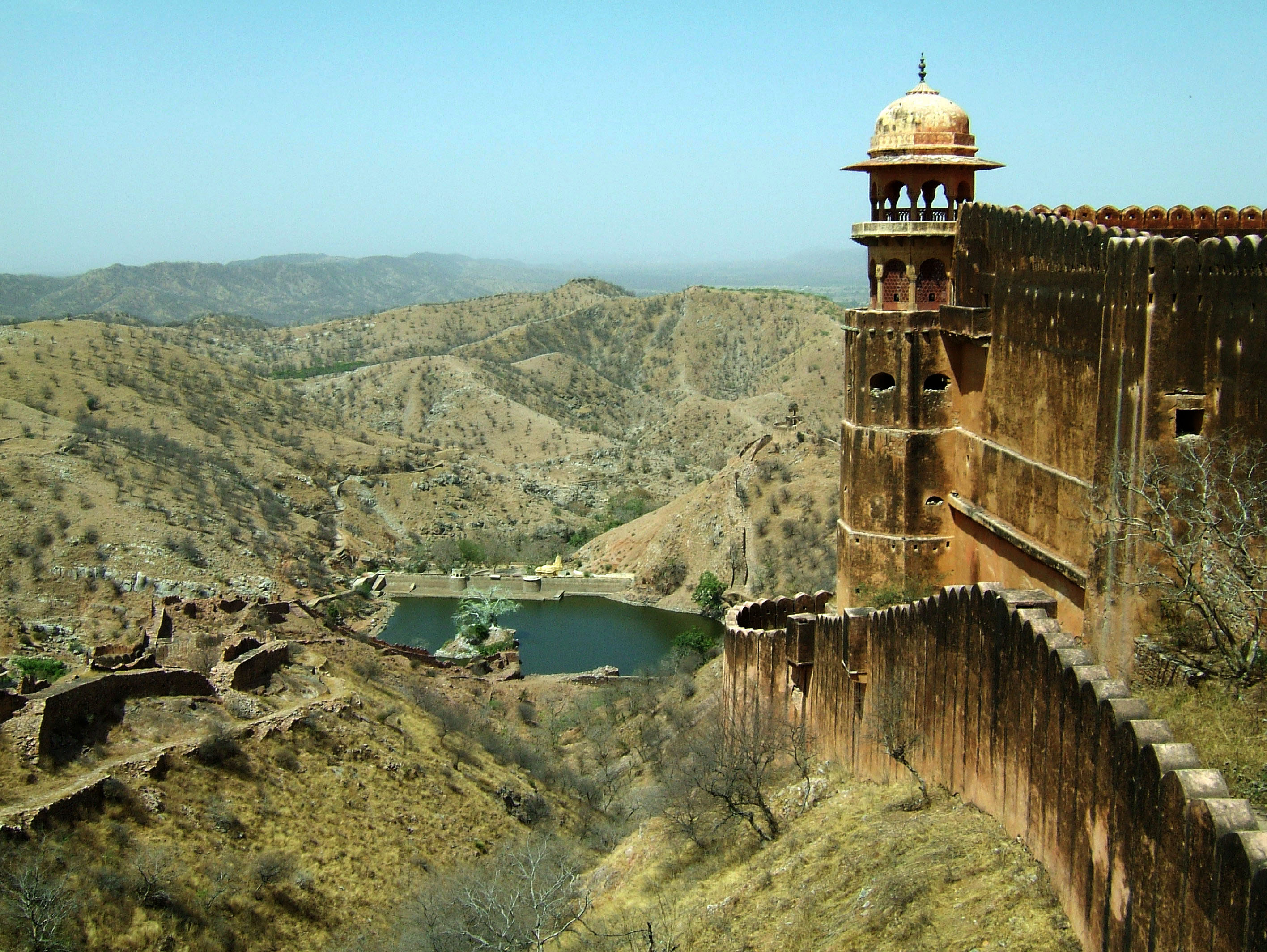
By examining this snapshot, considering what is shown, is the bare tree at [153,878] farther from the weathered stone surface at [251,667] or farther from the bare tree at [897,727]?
the bare tree at [897,727]

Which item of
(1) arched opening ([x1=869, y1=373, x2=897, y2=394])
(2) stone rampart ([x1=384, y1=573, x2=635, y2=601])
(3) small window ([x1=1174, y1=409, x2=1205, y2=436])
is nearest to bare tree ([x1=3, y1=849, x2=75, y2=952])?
(3) small window ([x1=1174, y1=409, x2=1205, y2=436])

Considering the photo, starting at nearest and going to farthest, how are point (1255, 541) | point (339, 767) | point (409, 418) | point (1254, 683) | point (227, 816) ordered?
1. point (1254, 683)
2. point (1255, 541)
3. point (227, 816)
4. point (339, 767)
5. point (409, 418)

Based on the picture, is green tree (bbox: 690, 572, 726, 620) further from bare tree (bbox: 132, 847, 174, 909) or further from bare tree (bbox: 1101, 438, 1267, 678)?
bare tree (bbox: 1101, 438, 1267, 678)

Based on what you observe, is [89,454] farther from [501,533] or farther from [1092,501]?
[1092,501]

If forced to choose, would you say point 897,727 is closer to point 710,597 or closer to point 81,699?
point 81,699

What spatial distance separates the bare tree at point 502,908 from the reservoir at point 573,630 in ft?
74.6

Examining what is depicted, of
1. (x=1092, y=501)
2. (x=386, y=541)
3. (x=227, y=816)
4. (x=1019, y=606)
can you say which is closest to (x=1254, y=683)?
(x=1019, y=606)

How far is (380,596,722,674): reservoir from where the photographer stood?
43.6 metres

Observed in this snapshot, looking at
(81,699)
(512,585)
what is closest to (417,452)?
(512,585)

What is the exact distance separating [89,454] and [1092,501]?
4113 cm

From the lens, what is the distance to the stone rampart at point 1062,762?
7.04 meters

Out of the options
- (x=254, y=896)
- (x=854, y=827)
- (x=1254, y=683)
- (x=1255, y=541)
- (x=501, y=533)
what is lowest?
(x=501, y=533)

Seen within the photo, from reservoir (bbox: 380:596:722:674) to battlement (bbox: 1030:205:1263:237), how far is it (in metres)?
26.3

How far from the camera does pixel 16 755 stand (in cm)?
1603
